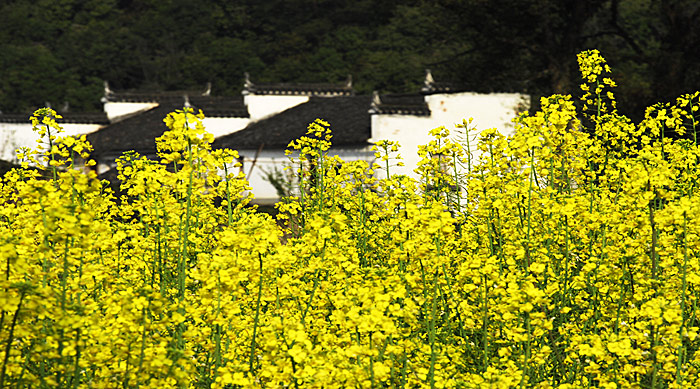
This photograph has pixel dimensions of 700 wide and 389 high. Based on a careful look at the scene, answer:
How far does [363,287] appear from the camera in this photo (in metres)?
4.13

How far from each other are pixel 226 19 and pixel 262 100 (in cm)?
2146

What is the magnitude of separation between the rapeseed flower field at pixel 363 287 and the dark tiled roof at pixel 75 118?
3116 cm

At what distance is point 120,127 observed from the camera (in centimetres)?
3531

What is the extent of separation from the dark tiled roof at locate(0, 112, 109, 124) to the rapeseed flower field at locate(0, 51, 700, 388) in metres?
31.2

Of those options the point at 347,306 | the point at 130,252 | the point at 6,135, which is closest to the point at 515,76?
the point at 130,252

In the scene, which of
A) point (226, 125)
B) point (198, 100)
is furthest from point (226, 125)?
point (198, 100)

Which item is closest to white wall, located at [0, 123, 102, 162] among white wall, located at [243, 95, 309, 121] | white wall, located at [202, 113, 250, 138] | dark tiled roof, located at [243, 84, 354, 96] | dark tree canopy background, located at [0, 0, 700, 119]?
white wall, located at [202, 113, 250, 138]

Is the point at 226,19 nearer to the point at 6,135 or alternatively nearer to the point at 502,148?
the point at 6,135

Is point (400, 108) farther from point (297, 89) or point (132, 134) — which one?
point (132, 134)

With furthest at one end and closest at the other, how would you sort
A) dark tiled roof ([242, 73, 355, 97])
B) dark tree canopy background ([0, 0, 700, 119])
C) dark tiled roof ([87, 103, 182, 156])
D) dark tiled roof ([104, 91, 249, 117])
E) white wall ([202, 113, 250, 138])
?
dark tree canopy background ([0, 0, 700, 119])
dark tiled roof ([242, 73, 355, 97])
dark tiled roof ([104, 91, 249, 117])
white wall ([202, 113, 250, 138])
dark tiled roof ([87, 103, 182, 156])

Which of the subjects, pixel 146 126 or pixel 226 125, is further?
pixel 226 125

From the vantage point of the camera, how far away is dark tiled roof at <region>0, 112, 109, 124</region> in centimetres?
3662

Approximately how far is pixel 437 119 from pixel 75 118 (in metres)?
18.5

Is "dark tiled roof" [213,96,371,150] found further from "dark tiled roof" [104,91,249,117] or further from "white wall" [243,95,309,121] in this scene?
"dark tiled roof" [104,91,249,117]
